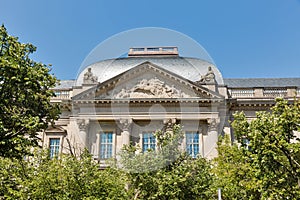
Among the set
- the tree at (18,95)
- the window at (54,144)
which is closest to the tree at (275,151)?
the tree at (18,95)

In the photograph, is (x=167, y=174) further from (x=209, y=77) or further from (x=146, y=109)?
(x=209, y=77)

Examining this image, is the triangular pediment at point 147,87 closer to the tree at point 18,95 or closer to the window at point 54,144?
the window at point 54,144

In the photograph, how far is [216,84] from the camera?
99.0 feet

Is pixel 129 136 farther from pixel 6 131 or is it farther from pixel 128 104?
pixel 6 131

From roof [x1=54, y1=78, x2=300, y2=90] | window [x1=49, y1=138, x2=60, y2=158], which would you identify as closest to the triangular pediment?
window [x1=49, y1=138, x2=60, y2=158]

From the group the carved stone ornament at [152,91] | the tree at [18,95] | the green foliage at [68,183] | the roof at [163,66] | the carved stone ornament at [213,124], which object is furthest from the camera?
the roof at [163,66]

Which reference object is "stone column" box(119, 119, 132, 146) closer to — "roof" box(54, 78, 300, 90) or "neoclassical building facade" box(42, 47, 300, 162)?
"neoclassical building facade" box(42, 47, 300, 162)

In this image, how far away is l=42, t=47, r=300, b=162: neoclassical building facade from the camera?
28.7 metres

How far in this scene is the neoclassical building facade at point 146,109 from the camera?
28.7 meters

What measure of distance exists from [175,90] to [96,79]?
284 inches

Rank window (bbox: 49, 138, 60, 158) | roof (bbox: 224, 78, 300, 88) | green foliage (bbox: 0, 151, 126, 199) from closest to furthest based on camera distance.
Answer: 1. green foliage (bbox: 0, 151, 126, 199)
2. window (bbox: 49, 138, 60, 158)
3. roof (bbox: 224, 78, 300, 88)

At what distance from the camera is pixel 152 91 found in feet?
96.0

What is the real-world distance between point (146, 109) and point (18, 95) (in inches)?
656

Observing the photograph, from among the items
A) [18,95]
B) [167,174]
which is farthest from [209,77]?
[18,95]
